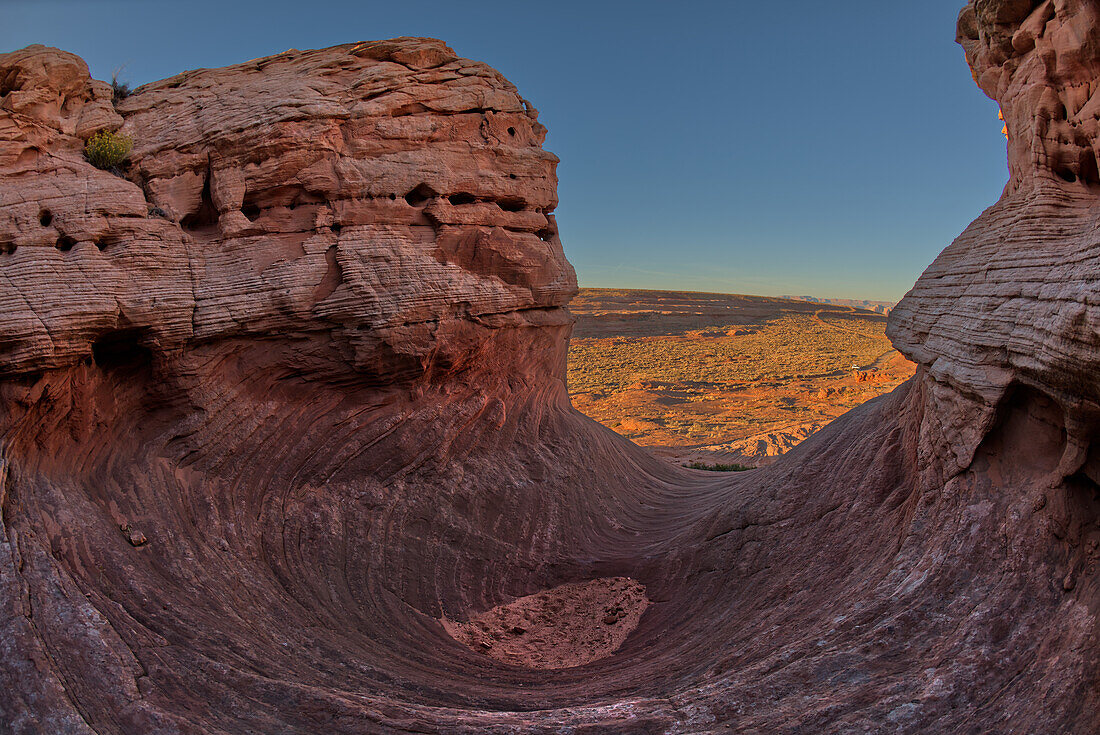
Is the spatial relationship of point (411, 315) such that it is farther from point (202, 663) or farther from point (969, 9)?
point (969, 9)

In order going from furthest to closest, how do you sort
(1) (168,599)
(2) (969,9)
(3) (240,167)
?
(3) (240,167)
(2) (969,9)
(1) (168,599)

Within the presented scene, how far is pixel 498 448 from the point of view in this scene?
40.8 ft

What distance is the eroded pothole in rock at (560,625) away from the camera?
30.3 feet

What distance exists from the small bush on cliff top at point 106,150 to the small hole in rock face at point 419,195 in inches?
175

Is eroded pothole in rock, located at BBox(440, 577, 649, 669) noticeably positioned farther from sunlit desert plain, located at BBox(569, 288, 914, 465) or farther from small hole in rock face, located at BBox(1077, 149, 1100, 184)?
sunlit desert plain, located at BBox(569, 288, 914, 465)

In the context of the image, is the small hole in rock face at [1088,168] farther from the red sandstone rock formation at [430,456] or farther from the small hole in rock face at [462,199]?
the small hole in rock face at [462,199]

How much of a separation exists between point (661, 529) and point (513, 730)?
7736mm

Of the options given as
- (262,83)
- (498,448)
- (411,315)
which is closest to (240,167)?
(262,83)

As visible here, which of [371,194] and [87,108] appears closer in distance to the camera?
[87,108]

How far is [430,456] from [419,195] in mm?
4651

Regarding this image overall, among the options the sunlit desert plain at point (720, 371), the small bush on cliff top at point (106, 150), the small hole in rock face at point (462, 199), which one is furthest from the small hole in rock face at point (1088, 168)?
the sunlit desert plain at point (720, 371)

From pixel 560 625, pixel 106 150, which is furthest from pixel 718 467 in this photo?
pixel 106 150

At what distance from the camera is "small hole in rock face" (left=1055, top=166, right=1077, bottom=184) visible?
7579 mm

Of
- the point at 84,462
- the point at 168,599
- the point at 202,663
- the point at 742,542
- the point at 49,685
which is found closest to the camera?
the point at 49,685
